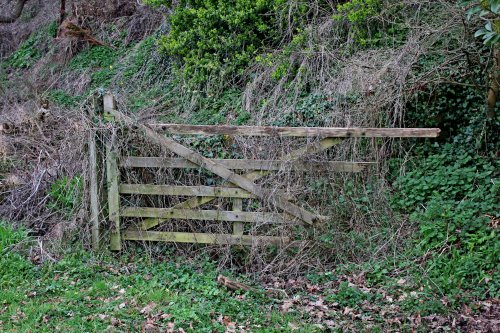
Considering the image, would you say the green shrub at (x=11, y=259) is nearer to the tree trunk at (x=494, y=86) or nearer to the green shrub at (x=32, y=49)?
the tree trunk at (x=494, y=86)

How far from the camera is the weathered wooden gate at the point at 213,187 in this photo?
303 inches

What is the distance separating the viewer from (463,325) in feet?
20.0

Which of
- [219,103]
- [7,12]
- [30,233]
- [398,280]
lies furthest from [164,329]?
[7,12]

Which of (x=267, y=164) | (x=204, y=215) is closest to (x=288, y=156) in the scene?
(x=267, y=164)

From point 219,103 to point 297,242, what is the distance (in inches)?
198

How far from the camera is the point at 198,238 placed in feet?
26.3

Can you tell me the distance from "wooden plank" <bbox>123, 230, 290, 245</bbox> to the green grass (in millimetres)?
309

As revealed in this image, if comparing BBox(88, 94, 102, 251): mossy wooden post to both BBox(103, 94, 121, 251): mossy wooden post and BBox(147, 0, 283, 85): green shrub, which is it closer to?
BBox(103, 94, 121, 251): mossy wooden post

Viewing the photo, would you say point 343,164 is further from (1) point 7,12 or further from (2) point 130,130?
(1) point 7,12

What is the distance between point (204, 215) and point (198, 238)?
0.33 m

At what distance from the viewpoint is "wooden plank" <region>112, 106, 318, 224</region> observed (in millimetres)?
7777

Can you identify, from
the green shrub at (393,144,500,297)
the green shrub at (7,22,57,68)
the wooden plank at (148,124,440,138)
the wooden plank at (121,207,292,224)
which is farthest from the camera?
the green shrub at (7,22,57,68)

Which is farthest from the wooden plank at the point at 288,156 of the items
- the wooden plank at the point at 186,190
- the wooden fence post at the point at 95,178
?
the wooden fence post at the point at 95,178

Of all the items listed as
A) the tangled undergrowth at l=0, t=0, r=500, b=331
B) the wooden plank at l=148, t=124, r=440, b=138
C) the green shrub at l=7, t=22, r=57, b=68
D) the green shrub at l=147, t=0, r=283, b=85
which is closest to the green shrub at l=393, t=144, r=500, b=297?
the tangled undergrowth at l=0, t=0, r=500, b=331
